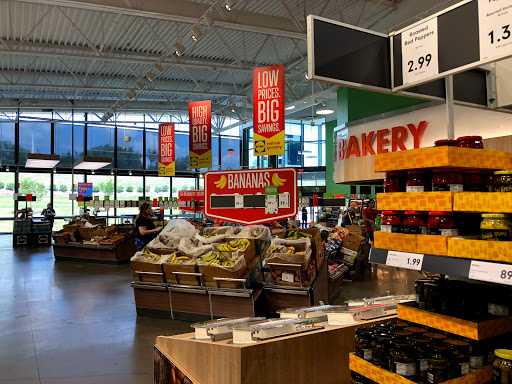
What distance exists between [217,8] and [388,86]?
8.17m

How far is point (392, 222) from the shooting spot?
199 cm

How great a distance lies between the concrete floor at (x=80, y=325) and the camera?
4.08 metres

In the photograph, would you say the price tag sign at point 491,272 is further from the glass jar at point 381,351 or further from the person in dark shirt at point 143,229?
the person in dark shirt at point 143,229

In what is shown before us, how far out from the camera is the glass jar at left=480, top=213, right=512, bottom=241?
5.30ft

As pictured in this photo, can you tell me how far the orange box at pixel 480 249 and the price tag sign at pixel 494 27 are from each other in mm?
883

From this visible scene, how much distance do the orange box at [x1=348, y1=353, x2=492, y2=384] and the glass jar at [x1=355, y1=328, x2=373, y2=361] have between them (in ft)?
0.08

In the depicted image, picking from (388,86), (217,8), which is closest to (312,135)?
(217,8)

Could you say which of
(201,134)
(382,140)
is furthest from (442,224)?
(201,134)

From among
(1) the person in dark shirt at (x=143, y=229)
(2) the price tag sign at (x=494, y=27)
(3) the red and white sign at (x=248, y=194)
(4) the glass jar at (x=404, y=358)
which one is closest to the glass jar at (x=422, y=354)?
(4) the glass jar at (x=404, y=358)

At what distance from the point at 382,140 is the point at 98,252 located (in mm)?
8220

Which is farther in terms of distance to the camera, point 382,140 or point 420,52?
point 382,140

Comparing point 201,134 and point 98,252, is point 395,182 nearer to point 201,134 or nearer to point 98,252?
point 201,134

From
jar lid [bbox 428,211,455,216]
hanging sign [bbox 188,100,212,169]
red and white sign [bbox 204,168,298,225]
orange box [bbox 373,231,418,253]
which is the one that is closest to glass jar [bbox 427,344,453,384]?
orange box [bbox 373,231,418,253]

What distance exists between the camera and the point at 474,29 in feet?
6.81
